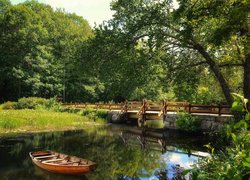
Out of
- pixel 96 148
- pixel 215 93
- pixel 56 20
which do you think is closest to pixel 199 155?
pixel 96 148

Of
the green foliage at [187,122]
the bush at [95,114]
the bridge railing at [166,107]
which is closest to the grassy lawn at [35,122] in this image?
the bush at [95,114]

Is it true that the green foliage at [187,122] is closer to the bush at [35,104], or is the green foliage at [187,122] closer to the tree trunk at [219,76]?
the tree trunk at [219,76]

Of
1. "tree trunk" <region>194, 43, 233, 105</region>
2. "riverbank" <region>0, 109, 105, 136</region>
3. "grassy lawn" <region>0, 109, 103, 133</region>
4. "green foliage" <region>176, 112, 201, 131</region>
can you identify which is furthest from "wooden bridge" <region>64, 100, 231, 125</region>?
"tree trunk" <region>194, 43, 233, 105</region>

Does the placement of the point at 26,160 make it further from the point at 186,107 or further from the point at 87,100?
the point at 87,100

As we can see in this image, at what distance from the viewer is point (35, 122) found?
92.6ft

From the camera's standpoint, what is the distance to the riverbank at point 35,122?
26234 mm

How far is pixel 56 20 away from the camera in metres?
63.1

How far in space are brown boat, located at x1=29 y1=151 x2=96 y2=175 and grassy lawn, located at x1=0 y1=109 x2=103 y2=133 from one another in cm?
1151

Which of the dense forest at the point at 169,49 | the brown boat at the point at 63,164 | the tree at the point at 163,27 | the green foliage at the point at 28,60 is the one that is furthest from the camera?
the green foliage at the point at 28,60

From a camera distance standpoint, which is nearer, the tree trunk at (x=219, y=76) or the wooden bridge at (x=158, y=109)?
the tree trunk at (x=219, y=76)

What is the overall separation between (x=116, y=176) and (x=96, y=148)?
22.9ft

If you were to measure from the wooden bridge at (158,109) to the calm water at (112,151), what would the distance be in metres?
2.63

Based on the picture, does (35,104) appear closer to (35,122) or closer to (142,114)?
(35,122)

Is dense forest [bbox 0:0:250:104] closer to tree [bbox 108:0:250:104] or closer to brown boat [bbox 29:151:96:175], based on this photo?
tree [bbox 108:0:250:104]
